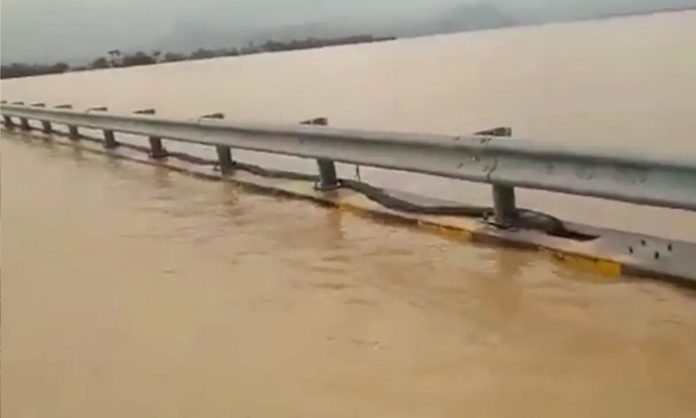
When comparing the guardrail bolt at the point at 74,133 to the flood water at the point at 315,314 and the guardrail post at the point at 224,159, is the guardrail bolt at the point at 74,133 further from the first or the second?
the guardrail post at the point at 224,159

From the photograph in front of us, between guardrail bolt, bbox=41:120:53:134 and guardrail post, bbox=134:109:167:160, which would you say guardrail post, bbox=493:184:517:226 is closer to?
guardrail post, bbox=134:109:167:160

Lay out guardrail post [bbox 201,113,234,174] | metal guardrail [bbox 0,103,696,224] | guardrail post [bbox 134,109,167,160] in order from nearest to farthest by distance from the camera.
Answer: metal guardrail [bbox 0,103,696,224]
guardrail post [bbox 201,113,234,174]
guardrail post [bbox 134,109,167,160]

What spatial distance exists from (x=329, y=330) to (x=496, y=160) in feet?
6.02

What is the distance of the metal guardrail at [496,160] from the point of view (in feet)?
16.8

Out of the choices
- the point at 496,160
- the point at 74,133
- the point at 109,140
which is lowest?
the point at 74,133

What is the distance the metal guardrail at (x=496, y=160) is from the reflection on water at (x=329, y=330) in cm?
42

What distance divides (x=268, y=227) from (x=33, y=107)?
50.5ft

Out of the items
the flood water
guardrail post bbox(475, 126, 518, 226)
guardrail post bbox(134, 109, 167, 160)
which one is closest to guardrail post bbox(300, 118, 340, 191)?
the flood water

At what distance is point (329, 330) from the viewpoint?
5.00 metres

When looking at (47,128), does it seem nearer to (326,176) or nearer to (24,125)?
(24,125)

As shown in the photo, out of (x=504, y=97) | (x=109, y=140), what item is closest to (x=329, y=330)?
(x=504, y=97)

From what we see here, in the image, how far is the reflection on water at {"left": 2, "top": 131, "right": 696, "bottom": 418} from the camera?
4047mm

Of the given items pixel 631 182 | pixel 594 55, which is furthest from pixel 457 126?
pixel 594 55

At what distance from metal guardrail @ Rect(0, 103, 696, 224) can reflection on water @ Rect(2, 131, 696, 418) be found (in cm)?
42
